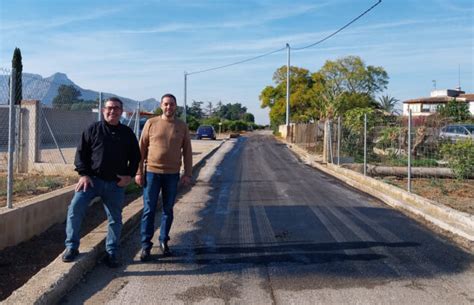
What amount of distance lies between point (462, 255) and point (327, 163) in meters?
13.8

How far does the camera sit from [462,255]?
6.41 meters

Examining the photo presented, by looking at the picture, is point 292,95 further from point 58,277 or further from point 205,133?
point 58,277

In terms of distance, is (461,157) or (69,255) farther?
(461,157)

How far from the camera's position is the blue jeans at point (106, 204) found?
5.31m

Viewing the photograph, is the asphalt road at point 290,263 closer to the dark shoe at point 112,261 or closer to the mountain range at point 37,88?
the dark shoe at point 112,261

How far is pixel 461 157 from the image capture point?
43.1ft

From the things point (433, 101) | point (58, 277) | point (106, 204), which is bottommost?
point (58, 277)

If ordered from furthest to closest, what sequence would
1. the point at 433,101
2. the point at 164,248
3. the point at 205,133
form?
1. the point at 433,101
2. the point at 205,133
3. the point at 164,248

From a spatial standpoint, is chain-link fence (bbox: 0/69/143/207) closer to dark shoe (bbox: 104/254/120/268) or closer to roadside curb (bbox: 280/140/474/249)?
dark shoe (bbox: 104/254/120/268)

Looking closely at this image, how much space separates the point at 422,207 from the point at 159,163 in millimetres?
5429

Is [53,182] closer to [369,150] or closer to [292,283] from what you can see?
[292,283]

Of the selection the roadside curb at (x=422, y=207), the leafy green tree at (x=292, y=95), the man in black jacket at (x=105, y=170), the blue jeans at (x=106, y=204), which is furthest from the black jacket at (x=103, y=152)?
the leafy green tree at (x=292, y=95)

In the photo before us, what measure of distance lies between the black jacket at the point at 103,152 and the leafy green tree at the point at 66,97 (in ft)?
16.8

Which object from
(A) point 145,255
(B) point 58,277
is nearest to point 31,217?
(A) point 145,255
